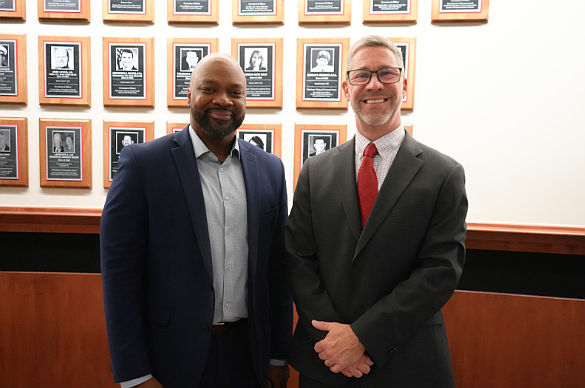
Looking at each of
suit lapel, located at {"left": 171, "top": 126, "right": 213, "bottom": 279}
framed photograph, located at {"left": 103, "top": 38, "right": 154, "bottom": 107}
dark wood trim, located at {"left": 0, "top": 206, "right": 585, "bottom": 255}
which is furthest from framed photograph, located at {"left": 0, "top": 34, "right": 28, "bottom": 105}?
suit lapel, located at {"left": 171, "top": 126, "right": 213, "bottom": 279}

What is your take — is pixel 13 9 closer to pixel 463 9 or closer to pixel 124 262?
pixel 124 262

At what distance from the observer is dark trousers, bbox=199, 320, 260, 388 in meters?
1.56

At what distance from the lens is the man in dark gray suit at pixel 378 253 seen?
1.37 metres

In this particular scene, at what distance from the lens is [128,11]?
8.11 feet

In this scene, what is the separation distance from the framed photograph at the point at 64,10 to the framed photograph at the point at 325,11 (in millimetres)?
1350

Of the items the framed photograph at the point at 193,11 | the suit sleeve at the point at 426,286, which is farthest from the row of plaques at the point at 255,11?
the suit sleeve at the point at 426,286

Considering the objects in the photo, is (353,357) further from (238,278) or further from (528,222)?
(528,222)

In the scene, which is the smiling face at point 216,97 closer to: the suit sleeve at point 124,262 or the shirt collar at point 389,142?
the suit sleeve at point 124,262

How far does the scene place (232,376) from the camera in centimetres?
160

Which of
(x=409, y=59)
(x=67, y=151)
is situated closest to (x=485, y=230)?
(x=409, y=59)

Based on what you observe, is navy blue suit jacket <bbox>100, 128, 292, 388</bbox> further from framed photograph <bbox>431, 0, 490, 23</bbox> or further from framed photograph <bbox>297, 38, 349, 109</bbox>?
framed photograph <bbox>431, 0, 490, 23</bbox>

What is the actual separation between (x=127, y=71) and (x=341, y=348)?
83.3 inches

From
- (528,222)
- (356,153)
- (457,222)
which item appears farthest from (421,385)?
(528,222)

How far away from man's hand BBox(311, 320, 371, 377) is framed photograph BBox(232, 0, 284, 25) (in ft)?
6.00
